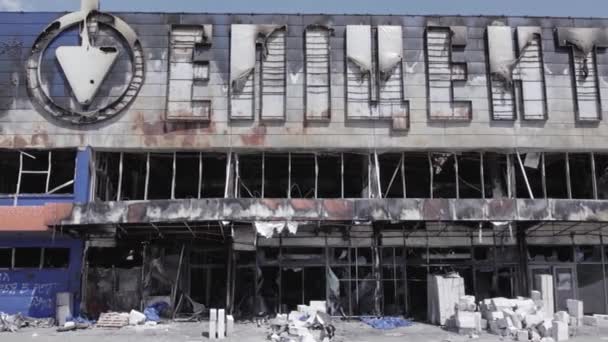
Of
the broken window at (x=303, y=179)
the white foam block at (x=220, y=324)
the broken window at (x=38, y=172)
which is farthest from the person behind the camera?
the broken window at (x=303, y=179)

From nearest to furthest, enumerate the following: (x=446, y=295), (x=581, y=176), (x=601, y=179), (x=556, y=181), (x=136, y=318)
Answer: (x=446, y=295)
(x=136, y=318)
(x=601, y=179)
(x=581, y=176)
(x=556, y=181)

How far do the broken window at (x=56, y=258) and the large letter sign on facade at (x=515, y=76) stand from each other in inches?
680

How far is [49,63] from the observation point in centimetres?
2522

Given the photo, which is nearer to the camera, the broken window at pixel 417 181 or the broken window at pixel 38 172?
the broken window at pixel 38 172

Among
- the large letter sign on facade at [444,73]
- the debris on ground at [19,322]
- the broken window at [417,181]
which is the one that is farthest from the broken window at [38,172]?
the large letter sign on facade at [444,73]

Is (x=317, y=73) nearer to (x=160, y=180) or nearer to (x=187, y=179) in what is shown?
(x=187, y=179)

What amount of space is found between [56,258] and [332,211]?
11059 mm

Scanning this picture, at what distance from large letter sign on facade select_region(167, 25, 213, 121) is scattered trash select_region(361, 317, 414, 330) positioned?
9.76 m

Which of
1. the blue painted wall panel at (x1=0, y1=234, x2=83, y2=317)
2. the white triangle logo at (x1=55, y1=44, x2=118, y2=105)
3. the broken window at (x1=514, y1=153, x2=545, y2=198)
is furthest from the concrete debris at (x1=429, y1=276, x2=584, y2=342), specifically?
the white triangle logo at (x1=55, y1=44, x2=118, y2=105)

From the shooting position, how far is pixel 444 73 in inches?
994

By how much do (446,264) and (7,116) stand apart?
18.0 m

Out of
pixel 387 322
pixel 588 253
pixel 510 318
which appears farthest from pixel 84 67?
pixel 588 253

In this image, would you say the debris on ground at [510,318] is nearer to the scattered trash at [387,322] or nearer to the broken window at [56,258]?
the scattered trash at [387,322]

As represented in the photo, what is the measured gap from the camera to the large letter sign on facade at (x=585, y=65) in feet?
82.7
